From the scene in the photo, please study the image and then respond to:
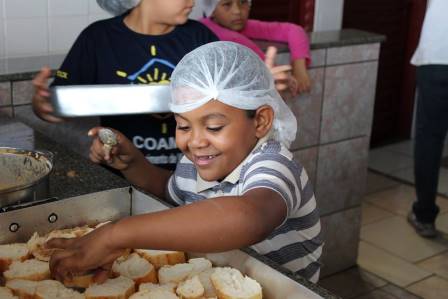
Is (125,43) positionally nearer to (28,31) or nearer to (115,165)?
(115,165)

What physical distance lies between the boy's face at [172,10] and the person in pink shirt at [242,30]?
1.80 feet

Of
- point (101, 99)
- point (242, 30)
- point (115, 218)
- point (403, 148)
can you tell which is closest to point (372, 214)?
point (403, 148)

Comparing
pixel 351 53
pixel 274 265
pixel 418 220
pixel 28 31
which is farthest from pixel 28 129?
pixel 418 220

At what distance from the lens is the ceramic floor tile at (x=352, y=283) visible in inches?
112

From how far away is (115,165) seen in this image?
161 centimetres

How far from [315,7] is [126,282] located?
2.54 m

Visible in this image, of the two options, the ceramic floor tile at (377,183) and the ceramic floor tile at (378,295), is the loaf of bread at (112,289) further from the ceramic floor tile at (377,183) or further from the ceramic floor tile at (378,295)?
the ceramic floor tile at (377,183)

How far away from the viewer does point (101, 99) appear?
1.59m

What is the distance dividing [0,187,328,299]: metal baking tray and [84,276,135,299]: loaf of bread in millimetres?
154

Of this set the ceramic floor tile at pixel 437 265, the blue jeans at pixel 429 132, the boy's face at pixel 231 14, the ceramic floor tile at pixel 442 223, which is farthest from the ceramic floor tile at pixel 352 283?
the boy's face at pixel 231 14

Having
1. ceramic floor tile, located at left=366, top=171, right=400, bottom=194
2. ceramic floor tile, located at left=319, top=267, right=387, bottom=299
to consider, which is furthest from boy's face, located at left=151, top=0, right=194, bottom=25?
ceramic floor tile, located at left=366, top=171, right=400, bottom=194

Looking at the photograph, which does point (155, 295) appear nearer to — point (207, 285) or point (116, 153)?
point (207, 285)

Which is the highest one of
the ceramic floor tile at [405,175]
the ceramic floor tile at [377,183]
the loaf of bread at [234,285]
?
the loaf of bread at [234,285]

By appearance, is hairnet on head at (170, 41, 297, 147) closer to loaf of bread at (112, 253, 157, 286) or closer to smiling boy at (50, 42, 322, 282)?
smiling boy at (50, 42, 322, 282)
